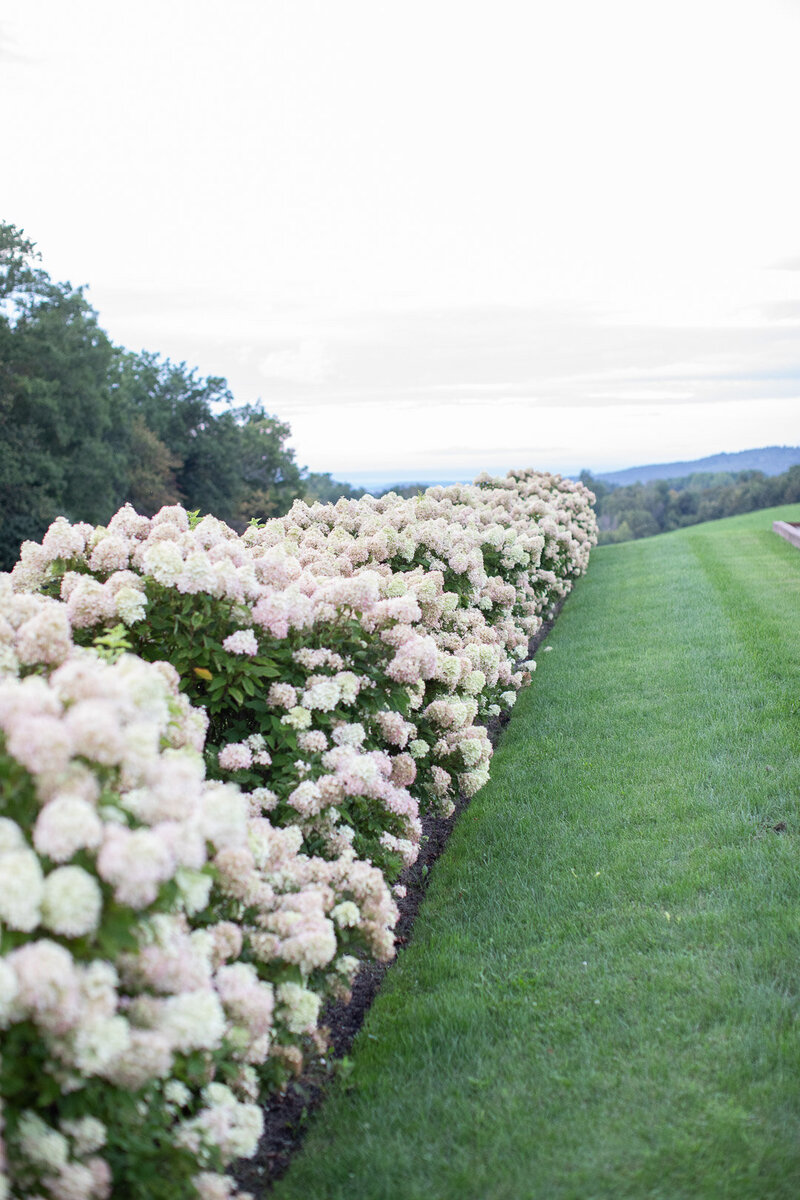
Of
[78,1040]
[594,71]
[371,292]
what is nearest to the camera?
[78,1040]

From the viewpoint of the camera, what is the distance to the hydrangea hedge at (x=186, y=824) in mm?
1845

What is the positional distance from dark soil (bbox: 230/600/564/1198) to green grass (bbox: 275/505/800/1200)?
87mm

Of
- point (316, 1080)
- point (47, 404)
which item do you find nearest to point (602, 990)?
point (316, 1080)

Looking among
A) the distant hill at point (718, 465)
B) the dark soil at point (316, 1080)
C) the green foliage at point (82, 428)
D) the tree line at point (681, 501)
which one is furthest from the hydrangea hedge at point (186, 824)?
the distant hill at point (718, 465)

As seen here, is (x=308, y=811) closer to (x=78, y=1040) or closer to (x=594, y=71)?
(x=78, y=1040)

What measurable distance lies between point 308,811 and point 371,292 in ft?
79.6

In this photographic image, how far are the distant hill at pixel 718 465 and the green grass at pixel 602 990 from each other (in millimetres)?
57946

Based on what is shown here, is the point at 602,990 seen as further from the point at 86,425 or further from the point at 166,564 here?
the point at 86,425

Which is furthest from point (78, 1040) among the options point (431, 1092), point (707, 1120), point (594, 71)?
point (594, 71)

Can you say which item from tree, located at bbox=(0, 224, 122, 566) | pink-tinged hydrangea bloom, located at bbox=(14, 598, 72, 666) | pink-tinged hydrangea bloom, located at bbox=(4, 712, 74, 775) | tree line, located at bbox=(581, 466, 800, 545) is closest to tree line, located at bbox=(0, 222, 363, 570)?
tree, located at bbox=(0, 224, 122, 566)

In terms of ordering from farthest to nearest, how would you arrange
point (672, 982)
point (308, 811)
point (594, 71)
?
point (594, 71) < point (672, 982) < point (308, 811)

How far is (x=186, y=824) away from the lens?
2.00 m

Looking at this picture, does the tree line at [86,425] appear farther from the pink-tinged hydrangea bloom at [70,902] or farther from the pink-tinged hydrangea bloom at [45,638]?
the pink-tinged hydrangea bloom at [70,902]

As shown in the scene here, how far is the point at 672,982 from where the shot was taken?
11.4 feet
